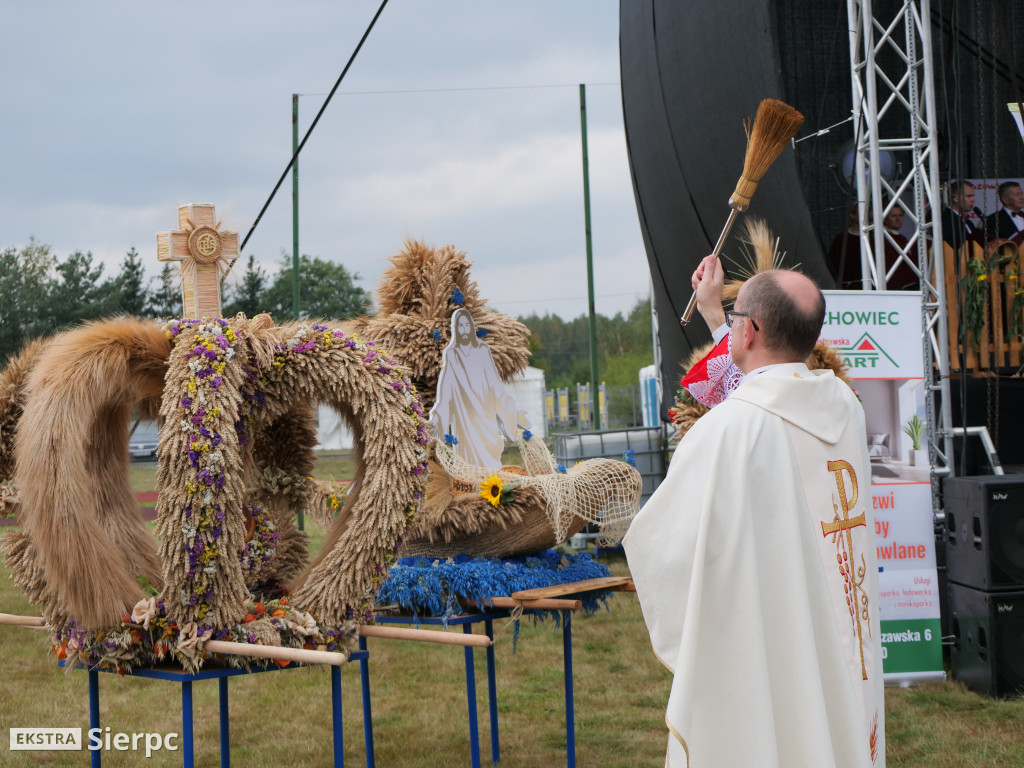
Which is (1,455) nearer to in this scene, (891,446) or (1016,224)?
(891,446)

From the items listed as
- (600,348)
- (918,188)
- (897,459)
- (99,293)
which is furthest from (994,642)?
(600,348)

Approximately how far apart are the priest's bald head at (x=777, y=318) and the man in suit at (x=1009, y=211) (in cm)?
641

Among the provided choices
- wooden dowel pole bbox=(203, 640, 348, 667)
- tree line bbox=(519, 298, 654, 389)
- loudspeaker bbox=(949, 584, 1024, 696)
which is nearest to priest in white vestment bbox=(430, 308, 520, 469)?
wooden dowel pole bbox=(203, 640, 348, 667)

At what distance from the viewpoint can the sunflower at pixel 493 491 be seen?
12.4ft

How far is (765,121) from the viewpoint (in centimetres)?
330

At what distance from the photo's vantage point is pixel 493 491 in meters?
3.77

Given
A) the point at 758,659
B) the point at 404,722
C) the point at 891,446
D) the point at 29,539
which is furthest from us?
the point at 891,446

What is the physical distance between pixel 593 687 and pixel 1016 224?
5.13 metres

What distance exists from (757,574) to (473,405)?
208cm

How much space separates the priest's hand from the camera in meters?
2.84

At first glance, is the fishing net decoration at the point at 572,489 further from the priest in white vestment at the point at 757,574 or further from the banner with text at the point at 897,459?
the banner with text at the point at 897,459

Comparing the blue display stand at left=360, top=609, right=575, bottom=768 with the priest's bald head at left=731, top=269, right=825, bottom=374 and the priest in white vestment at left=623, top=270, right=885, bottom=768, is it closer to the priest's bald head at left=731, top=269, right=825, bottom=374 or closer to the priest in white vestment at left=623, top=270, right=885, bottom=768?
the priest in white vestment at left=623, top=270, right=885, bottom=768

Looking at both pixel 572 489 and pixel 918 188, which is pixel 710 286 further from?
pixel 918 188

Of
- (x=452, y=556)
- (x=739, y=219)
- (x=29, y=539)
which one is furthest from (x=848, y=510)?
(x=739, y=219)
